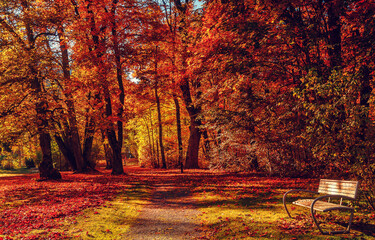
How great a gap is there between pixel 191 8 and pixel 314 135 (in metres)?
19.9

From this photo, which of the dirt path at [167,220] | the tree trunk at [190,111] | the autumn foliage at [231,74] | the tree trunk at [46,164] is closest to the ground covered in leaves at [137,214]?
the dirt path at [167,220]

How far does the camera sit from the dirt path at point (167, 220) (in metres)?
6.07

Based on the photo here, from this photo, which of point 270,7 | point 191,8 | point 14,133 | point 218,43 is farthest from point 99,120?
point 191,8

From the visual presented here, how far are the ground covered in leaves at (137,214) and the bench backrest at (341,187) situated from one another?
62 cm

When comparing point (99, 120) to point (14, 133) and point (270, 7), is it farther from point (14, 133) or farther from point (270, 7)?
point (270, 7)

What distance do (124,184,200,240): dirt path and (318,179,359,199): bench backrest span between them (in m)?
3.26

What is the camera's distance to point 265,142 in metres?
12.9

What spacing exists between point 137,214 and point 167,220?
4.08 ft

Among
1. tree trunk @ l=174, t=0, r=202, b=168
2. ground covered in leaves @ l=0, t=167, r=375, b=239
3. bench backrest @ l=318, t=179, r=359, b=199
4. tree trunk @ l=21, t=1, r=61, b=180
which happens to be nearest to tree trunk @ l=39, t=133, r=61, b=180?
tree trunk @ l=21, t=1, r=61, b=180

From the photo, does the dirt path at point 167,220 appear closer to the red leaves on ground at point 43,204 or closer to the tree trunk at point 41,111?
the red leaves on ground at point 43,204

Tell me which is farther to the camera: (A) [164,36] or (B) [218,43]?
(A) [164,36]

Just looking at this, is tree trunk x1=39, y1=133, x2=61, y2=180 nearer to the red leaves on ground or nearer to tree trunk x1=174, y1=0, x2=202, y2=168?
the red leaves on ground

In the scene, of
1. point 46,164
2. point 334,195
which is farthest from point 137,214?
point 46,164

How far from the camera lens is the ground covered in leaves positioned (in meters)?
5.66
